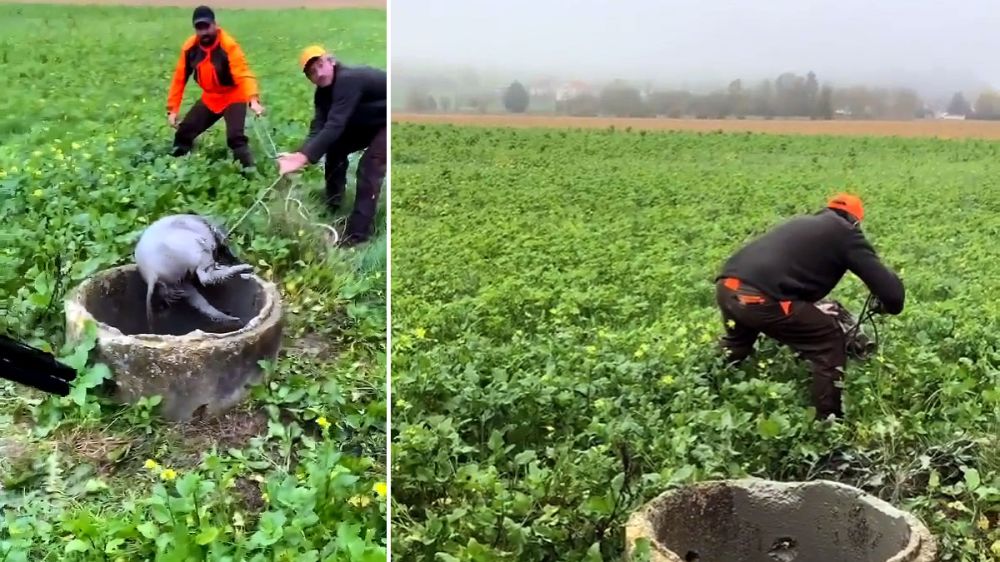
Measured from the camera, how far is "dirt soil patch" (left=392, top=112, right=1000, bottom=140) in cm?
216

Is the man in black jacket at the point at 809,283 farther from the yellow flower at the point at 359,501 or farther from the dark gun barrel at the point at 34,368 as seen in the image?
the dark gun barrel at the point at 34,368

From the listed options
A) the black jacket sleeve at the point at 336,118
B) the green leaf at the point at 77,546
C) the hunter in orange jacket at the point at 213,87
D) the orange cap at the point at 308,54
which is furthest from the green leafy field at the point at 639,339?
the green leaf at the point at 77,546

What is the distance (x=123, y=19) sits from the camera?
2195mm

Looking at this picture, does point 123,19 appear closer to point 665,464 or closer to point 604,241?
point 604,241

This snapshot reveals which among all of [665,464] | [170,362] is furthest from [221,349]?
[665,464]

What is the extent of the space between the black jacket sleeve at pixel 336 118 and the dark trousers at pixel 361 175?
0.06 ft

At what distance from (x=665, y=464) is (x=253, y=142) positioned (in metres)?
1.23

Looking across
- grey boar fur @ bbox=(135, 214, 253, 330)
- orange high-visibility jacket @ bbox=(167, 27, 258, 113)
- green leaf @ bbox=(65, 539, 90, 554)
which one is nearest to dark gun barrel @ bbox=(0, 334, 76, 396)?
grey boar fur @ bbox=(135, 214, 253, 330)

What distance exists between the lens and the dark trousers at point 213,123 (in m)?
2.21

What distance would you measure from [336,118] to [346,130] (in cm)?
4

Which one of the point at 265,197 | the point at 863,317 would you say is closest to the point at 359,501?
the point at 265,197

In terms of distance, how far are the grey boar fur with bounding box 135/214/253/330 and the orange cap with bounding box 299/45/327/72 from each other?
17.0 inches

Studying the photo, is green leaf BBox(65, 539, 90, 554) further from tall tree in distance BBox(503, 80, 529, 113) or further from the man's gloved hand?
the man's gloved hand

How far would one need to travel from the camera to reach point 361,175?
87.6 inches
